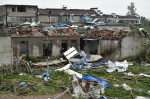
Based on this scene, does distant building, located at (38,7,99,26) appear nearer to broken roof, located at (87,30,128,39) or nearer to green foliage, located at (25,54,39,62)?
broken roof, located at (87,30,128,39)

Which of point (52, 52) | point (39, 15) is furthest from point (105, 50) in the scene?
point (39, 15)

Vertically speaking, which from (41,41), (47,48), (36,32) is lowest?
(47,48)

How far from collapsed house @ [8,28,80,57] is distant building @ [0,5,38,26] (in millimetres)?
13883

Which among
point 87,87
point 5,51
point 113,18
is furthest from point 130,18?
point 87,87

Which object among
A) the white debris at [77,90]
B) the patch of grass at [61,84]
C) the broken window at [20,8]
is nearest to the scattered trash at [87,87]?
the white debris at [77,90]

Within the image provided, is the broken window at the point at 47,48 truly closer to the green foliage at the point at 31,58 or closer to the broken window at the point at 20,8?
the green foliage at the point at 31,58

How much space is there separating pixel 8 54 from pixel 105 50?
10.3 m

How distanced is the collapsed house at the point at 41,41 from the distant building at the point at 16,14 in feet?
45.5

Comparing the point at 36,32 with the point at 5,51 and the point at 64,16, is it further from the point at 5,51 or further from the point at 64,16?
the point at 64,16

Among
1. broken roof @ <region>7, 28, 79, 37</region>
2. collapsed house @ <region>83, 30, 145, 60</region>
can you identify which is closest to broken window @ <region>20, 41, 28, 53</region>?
broken roof @ <region>7, 28, 79, 37</region>

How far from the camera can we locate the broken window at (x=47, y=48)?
2139cm

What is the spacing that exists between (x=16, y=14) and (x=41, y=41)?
53.3 ft

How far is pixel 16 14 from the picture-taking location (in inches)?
1382

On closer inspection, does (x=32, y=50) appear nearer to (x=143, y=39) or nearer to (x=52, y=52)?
(x=52, y=52)
